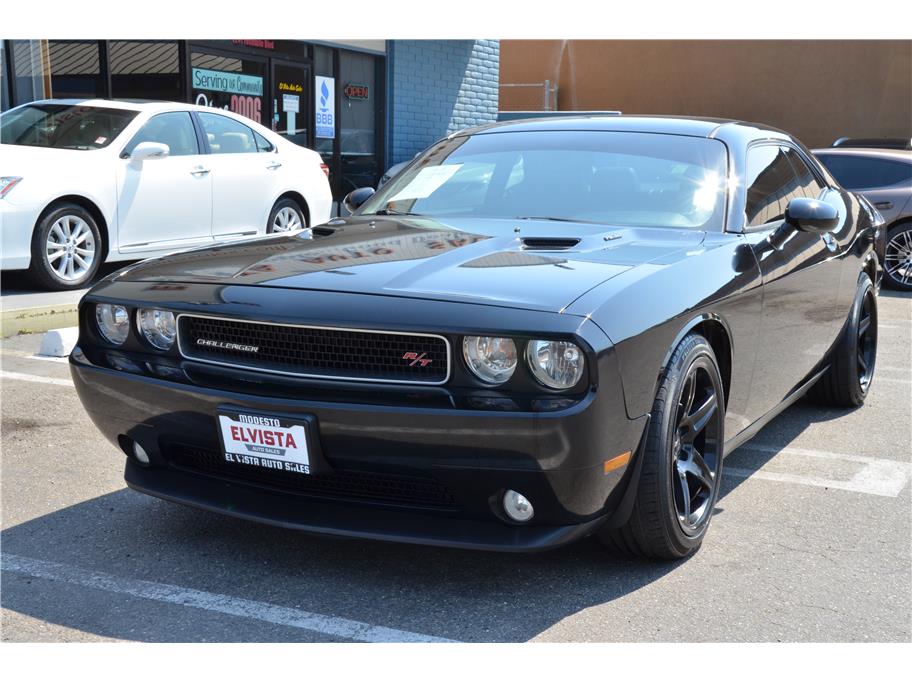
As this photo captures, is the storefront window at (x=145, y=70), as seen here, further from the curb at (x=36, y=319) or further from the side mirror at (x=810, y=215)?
the side mirror at (x=810, y=215)

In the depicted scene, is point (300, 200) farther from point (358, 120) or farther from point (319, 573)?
point (319, 573)

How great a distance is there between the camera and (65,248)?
7676 millimetres

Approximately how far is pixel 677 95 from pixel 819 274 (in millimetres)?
21435

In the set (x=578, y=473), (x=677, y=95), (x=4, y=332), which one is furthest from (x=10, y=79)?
(x=677, y=95)

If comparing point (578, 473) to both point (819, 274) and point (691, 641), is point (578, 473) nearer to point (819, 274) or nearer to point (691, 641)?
point (691, 641)

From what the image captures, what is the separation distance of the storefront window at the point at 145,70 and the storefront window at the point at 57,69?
7.7 inches

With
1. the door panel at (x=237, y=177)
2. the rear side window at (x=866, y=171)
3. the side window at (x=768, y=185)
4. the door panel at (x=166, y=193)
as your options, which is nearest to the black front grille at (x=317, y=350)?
the side window at (x=768, y=185)

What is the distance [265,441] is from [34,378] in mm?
3268

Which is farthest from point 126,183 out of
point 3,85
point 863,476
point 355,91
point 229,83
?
point 355,91

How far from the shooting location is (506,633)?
2.80m

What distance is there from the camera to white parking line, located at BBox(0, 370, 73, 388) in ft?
18.3

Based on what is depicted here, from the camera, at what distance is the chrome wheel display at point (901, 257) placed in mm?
10836

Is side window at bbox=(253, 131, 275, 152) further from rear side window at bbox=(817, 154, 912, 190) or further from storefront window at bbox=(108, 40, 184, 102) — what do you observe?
rear side window at bbox=(817, 154, 912, 190)

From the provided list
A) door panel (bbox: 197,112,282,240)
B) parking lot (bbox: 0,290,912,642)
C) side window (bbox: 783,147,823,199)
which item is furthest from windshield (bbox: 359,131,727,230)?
door panel (bbox: 197,112,282,240)
